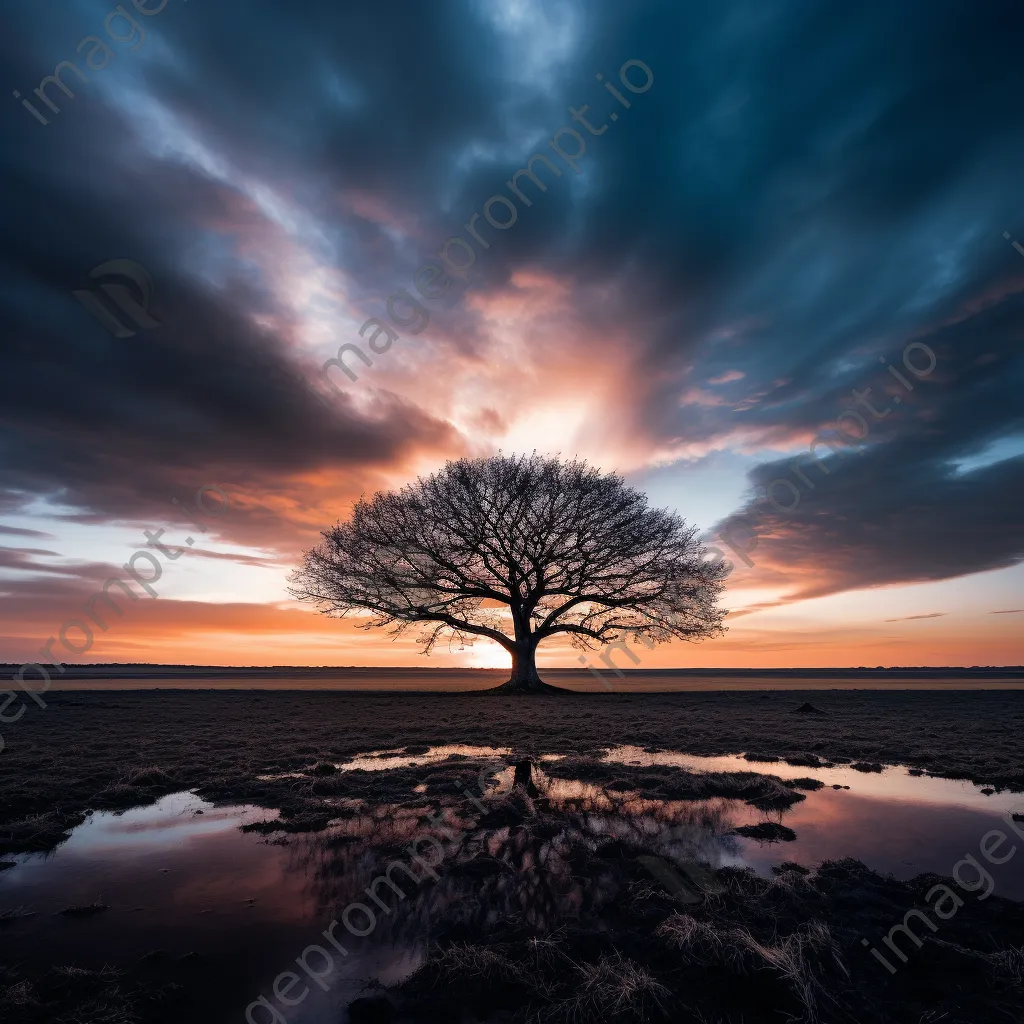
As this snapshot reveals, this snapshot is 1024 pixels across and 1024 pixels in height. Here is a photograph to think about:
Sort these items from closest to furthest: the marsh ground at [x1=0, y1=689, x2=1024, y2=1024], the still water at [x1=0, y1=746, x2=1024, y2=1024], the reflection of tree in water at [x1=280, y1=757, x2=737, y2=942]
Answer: the marsh ground at [x1=0, y1=689, x2=1024, y2=1024] < the still water at [x1=0, y1=746, x2=1024, y2=1024] < the reflection of tree in water at [x1=280, y1=757, x2=737, y2=942]

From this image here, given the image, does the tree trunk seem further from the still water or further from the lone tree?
the still water

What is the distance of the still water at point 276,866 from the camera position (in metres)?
3.92

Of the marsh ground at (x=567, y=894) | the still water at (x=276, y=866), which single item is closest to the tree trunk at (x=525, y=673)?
the marsh ground at (x=567, y=894)

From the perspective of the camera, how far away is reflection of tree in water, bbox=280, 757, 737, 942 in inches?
182

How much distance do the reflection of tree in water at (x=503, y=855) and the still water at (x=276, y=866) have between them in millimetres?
52

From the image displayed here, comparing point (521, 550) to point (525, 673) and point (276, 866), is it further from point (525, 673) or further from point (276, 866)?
point (276, 866)

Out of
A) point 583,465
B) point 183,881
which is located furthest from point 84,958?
point 583,465

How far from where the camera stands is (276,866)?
566 centimetres

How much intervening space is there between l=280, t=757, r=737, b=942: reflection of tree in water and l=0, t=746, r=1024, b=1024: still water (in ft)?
0.17

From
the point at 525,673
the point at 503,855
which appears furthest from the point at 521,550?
the point at 503,855

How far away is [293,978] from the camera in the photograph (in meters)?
3.76

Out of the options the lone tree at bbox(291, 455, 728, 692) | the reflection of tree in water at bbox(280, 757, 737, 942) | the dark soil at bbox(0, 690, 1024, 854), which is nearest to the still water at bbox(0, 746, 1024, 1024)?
the reflection of tree in water at bbox(280, 757, 737, 942)

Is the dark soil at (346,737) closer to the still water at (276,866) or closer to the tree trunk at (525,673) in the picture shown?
the still water at (276,866)

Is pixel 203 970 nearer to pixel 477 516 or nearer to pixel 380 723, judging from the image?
pixel 380 723
